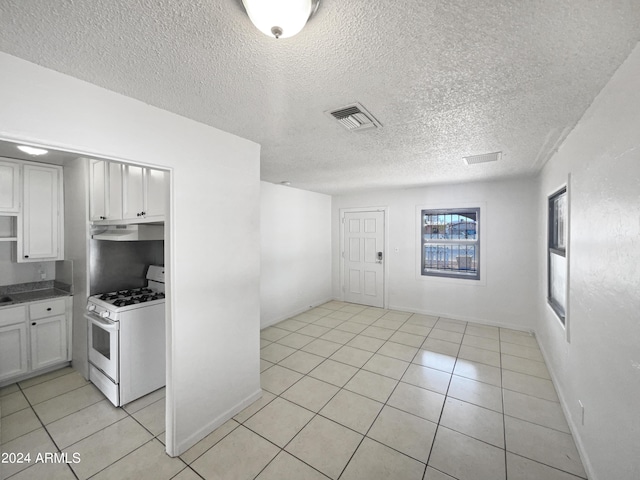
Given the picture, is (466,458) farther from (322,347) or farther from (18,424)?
(18,424)

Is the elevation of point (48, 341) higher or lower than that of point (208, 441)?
higher

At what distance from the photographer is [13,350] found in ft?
8.58

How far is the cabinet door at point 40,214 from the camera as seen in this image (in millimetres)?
2869

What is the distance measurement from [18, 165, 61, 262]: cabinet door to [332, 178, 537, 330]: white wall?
4.75 m

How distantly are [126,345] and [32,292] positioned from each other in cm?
180

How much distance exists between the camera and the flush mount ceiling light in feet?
2.78

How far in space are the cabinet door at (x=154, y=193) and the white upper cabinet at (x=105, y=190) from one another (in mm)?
435

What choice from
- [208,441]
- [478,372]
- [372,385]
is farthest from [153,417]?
[478,372]

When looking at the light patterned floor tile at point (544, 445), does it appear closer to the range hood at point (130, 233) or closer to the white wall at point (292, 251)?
the white wall at point (292, 251)

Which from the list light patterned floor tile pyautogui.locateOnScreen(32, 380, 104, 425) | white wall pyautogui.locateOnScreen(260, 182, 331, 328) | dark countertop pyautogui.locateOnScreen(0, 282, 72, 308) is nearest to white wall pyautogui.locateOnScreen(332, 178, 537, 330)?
white wall pyautogui.locateOnScreen(260, 182, 331, 328)

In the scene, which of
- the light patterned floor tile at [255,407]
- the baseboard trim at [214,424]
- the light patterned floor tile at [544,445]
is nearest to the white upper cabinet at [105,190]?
the baseboard trim at [214,424]

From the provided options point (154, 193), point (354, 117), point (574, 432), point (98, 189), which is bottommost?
point (574, 432)

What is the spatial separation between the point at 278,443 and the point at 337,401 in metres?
0.68

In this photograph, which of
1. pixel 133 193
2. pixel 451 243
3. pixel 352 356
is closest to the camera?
pixel 133 193
